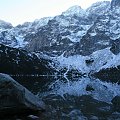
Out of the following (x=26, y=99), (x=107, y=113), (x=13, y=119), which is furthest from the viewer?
(x=107, y=113)

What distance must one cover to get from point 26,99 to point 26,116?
1.75 meters

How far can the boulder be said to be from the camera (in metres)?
33.8

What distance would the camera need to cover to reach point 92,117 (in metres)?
37.5

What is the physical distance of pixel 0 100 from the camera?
33750mm

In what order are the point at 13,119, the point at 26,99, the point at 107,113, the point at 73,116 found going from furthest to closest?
the point at 107,113 → the point at 73,116 → the point at 26,99 → the point at 13,119

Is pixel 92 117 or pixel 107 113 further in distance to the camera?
pixel 107 113

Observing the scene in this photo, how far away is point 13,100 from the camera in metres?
34.1

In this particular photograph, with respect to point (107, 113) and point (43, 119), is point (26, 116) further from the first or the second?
point (107, 113)

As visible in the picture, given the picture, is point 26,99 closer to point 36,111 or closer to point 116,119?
point 36,111

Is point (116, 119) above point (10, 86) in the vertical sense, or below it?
below

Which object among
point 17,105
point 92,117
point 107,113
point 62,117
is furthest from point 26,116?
point 107,113

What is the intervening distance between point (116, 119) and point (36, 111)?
8.43 meters

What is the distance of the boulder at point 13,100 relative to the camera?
3384 cm

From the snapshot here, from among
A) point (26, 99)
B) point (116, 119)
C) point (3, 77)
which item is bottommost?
point (116, 119)
